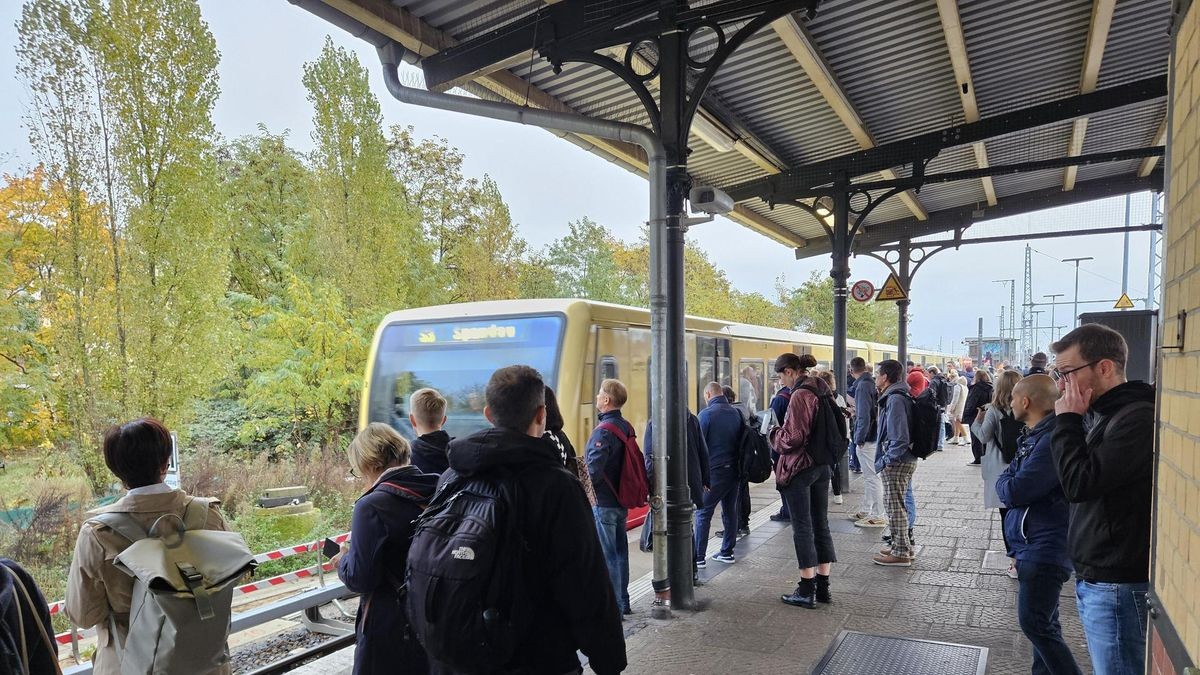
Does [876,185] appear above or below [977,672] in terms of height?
above

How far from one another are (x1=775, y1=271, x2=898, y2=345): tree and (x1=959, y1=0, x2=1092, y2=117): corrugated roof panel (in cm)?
3241

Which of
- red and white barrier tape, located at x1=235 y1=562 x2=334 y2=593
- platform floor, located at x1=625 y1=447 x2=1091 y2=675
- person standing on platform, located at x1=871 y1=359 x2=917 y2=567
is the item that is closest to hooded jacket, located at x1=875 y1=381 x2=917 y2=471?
person standing on platform, located at x1=871 y1=359 x2=917 y2=567

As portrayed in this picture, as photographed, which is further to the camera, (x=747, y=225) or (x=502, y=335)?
(x=747, y=225)

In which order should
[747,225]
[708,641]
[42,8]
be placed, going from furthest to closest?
[747,225]
[42,8]
[708,641]

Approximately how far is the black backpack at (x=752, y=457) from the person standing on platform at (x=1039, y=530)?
9.74ft

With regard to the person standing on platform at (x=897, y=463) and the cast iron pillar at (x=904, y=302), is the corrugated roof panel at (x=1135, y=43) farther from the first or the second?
the cast iron pillar at (x=904, y=302)

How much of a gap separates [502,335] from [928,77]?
5199mm

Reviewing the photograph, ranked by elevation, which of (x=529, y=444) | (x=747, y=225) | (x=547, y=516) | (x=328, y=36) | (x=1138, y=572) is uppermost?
(x=328, y=36)

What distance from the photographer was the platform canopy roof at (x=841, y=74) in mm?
5465

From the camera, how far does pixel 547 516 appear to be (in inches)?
83.0

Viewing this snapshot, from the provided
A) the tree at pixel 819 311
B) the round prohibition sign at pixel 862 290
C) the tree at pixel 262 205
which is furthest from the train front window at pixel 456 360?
the tree at pixel 819 311

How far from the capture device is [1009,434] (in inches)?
202

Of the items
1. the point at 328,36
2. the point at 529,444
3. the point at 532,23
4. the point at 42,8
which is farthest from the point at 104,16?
the point at 529,444

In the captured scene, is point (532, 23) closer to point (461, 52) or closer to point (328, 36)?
point (461, 52)
